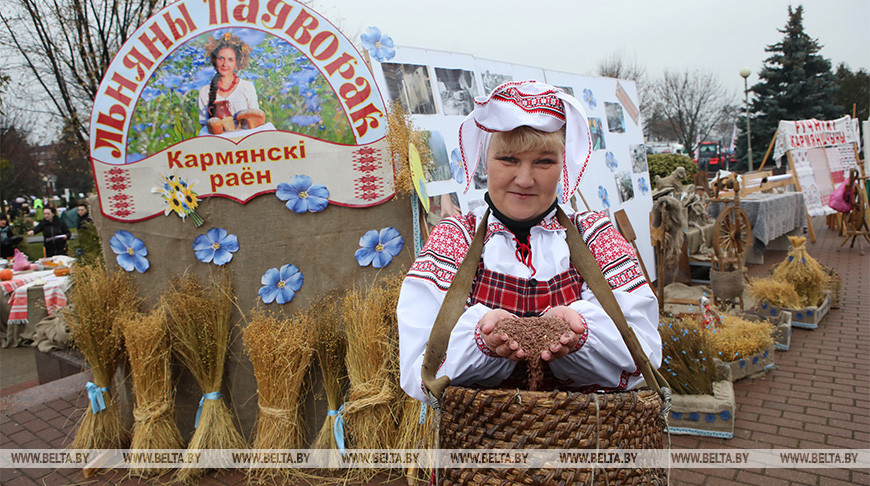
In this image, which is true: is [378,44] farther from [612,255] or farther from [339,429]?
[339,429]

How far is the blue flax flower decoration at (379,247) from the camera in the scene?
10.5ft

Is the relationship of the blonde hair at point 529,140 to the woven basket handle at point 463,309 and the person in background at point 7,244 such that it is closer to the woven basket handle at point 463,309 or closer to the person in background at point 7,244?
the woven basket handle at point 463,309

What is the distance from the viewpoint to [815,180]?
12047 mm

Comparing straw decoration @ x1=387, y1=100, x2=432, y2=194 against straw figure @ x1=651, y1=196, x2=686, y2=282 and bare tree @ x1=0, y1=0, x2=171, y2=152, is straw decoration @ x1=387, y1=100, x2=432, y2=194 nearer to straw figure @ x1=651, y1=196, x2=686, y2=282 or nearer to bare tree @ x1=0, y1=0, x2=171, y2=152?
straw figure @ x1=651, y1=196, x2=686, y2=282

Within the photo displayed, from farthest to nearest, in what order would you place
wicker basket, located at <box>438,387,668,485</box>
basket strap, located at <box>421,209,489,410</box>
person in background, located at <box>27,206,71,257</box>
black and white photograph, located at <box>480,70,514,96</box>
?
person in background, located at <box>27,206,71,257</box> < black and white photograph, located at <box>480,70,514,96</box> < basket strap, located at <box>421,209,489,410</box> < wicker basket, located at <box>438,387,668,485</box>

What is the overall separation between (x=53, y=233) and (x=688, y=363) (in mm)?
11484

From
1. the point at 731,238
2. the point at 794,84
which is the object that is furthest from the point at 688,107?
the point at 731,238

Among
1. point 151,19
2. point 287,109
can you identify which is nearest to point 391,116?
point 287,109

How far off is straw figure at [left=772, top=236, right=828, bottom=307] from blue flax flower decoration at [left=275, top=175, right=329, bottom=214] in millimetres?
5127

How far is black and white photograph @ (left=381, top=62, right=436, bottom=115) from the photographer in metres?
3.30

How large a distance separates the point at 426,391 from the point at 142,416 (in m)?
2.65

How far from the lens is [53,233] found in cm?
1041

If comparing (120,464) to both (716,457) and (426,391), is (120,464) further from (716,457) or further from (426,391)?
(716,457)

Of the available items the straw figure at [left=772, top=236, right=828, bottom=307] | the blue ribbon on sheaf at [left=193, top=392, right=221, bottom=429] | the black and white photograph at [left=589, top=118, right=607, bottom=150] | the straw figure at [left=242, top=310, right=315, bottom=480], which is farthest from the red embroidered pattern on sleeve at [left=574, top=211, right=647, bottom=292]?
the straw figure at [left=772, top=236, right=828, bottom=307]
